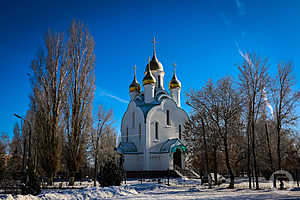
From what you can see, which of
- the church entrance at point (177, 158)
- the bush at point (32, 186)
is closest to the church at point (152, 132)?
the church entrance at point (177, 158)

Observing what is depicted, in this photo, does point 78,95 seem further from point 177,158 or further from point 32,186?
point 177,158

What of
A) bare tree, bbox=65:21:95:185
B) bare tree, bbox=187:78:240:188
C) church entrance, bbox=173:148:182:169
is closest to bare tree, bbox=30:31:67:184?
bare tree, bbox=65:21:95:185

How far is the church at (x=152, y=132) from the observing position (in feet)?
108

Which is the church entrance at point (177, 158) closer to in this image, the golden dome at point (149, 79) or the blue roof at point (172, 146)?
the blue roof at point (172, 146)

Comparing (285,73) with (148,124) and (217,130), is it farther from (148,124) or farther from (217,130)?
(148,124)

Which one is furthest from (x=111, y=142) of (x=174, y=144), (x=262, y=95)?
(x=262, y=95)

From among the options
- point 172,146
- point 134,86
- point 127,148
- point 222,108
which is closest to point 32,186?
point 222,108

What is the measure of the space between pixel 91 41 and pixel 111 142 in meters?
29.8

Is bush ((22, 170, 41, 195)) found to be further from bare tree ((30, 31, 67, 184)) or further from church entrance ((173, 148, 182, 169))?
church entrance ((173, 148, 182, 169))

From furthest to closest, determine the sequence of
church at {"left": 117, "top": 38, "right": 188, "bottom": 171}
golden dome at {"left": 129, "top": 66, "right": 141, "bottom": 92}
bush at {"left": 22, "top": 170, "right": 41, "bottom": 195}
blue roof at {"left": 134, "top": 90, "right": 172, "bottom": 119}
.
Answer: golden dome at {"left": 129, "top": 66, "right": 141, "bottom": 92}
blue roof at {"left": 134, "top": 90, "right": 172, "bottom": 119}
church at {"left": 117, "top": 38, "right": 188, "bottom": 171}
bush at {"left": 22, "top": 170, "right": 41, "bottom": 195}

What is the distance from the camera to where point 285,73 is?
18172mm

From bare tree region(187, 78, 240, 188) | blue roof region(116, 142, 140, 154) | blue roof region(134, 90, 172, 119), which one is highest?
blue roof region(134, 90, 172, 119)

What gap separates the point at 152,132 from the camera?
3447 cm

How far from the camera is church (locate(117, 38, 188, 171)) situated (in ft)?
108
